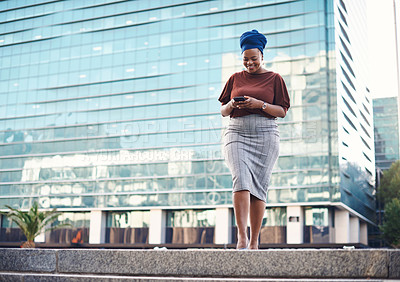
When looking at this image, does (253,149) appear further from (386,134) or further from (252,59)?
(386,134)

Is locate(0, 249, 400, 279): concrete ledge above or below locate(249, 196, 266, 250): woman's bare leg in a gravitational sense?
below

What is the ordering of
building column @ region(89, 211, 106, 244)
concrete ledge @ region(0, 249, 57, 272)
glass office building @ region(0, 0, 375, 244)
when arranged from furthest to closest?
building column @ region(89, 211, 106, 244)
glass office building @ region(0, 0, 375, 244)
concrete ledge @ region(0, 249, 57, 272)

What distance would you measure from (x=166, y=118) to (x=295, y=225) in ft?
52.6

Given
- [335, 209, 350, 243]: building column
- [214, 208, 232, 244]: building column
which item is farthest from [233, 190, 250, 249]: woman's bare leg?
Answer: [335, 209, 350, 243]: building column

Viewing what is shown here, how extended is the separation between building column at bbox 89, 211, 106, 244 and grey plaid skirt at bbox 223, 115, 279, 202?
1902 inches

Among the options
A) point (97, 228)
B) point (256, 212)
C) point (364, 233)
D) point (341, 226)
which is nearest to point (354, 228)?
point (364, 233)

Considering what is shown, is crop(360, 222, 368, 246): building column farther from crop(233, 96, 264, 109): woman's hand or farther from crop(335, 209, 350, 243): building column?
crop(233, 96, 264, 109): woman's hand

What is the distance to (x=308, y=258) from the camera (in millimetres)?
3994

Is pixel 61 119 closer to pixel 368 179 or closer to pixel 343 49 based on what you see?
pixel 343 49

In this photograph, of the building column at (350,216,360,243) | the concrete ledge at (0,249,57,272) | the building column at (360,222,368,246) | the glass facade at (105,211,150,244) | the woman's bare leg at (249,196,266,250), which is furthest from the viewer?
the building column at (360,222,368,246)

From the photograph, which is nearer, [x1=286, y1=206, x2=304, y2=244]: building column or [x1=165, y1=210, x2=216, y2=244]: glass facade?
[x1=286, y1=206, x2=304, y2=244]: building column

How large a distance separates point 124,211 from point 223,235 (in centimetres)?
1106

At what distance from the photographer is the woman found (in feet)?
17.9

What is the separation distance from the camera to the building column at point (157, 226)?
163ft
